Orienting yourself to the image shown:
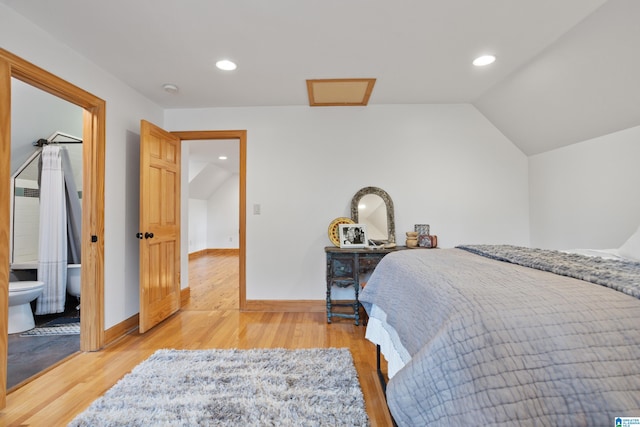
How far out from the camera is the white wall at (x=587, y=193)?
6.72 ft

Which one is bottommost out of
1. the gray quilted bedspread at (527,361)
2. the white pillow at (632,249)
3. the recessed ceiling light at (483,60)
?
the gray quilted bedspread at (527,361)

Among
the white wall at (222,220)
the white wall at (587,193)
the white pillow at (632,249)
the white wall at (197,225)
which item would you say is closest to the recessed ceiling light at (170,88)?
the white pillow at (632,249)

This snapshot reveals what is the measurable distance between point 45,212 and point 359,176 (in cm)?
332

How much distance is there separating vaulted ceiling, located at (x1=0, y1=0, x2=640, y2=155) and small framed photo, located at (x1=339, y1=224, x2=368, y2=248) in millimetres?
1395

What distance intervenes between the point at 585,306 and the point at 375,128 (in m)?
2.61

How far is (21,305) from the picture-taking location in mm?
2422

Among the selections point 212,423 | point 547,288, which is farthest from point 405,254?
point 212,423

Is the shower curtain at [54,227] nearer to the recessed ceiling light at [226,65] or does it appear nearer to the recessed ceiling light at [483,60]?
the recessed ceiling light at [226,65]

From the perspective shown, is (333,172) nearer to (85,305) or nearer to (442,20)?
(442,20)

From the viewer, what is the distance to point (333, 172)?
3047mm

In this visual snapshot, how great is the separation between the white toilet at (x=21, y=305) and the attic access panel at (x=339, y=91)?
3.12 meters

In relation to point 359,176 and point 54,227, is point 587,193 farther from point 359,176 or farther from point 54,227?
point 54,227

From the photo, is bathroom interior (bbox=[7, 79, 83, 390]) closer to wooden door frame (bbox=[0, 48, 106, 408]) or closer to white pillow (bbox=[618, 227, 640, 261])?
wooden door frame (bbox=[0, 48, 106, 408])

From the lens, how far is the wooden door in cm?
245
